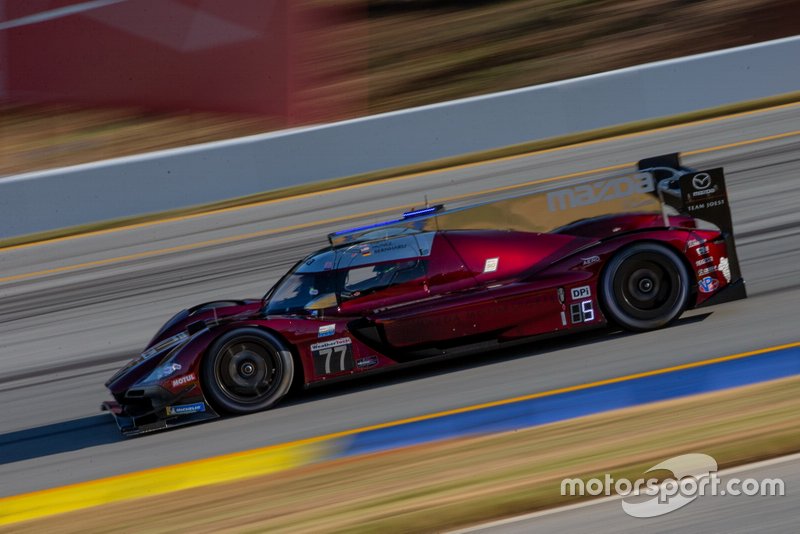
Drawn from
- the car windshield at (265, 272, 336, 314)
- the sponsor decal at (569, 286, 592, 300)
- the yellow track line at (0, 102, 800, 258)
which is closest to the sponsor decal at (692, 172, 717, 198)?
the sponsor decal at (569, 286, 592, 300)

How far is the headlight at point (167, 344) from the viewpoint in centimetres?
719

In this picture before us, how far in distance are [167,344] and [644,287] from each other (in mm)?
3448

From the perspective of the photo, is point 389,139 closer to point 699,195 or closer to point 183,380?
point 699,195

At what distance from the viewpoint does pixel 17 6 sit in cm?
1714

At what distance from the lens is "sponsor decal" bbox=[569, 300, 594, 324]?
6965mm

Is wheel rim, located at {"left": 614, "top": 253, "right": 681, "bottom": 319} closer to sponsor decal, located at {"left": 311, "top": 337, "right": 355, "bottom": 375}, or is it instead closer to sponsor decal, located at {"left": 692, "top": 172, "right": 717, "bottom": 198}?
sponsor decal, located at {"left": 692, "top": 172, "right": 717, "bottom": 198}

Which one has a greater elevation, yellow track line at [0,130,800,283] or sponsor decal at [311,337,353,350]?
yellow track line at [0,130,800,283]

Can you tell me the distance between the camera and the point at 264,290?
1081 centimetres

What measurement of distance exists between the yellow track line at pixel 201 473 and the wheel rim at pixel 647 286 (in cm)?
74

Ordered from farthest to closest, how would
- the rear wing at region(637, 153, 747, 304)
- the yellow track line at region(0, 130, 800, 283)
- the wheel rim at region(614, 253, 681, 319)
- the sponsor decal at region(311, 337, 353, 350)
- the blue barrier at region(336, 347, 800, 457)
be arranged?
the yellow track line at region(0, 130, 800, 283)
the rear wing at region(637, 153, 747, 304)
the wheel rim at region(614, 253, 681, 319)
the sponsor decal at region(311, 337, 353, 350)
the blue barrier at region(336, 347, 800, 457)

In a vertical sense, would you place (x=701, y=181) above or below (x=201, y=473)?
above

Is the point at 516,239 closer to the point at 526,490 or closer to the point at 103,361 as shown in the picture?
the point at 526,490

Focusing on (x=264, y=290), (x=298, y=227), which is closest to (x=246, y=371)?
(x=264, y=290)

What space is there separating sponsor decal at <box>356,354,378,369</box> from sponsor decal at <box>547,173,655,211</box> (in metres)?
1.66
